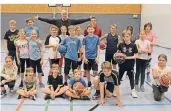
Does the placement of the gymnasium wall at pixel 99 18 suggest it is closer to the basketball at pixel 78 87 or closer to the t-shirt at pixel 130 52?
the t-shirt at pixel 130 52

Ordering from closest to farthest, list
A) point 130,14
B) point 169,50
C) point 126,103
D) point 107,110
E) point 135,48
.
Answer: point 107,110, point 126,103, point 135,48, point 169,50, point 130,14

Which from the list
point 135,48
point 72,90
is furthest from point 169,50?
point 72,90

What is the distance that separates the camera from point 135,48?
15.1 feet

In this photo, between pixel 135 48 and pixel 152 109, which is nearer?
pixel 152 109

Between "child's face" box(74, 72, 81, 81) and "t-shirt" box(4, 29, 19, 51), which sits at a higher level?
"t-shirt" box(4, 29, 19, 51)

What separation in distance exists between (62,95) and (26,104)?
0.67 metres

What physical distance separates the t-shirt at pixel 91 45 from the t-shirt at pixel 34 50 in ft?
2.96

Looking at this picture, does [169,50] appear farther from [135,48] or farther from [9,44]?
[9,44]

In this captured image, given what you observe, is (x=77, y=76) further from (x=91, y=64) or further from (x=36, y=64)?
(x=36, y=64)

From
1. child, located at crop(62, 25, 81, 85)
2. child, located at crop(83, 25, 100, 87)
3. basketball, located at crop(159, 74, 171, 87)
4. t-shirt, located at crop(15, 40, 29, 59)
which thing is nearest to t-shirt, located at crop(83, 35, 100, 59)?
child, located at crop(83, 25, 100, 87)

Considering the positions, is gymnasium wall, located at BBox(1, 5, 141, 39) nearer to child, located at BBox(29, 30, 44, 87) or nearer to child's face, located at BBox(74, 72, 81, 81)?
child, located at BBox(29, 30, 44, 87)

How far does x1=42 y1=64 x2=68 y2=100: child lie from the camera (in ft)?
14.6

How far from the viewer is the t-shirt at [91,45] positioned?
4.86m

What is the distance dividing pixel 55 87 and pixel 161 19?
8.17 m
